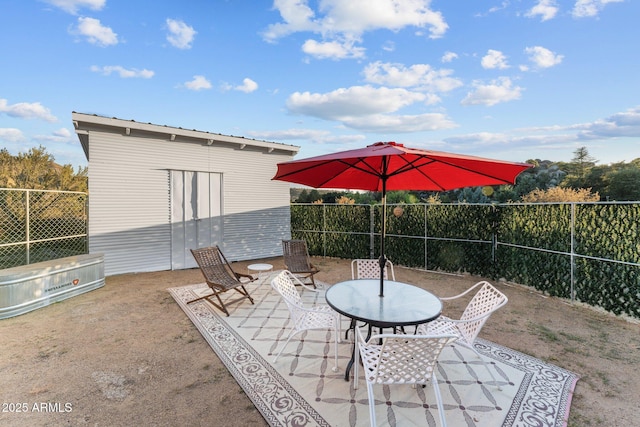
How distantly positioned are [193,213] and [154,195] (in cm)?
112

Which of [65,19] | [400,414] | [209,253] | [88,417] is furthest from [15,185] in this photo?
[400,414]

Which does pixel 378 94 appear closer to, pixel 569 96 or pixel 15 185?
pixel 569 96

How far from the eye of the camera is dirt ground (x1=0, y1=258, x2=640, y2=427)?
2.32m

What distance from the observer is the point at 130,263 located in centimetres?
735

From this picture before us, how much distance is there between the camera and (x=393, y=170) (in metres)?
3.59

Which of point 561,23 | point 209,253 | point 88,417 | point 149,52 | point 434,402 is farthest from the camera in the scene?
point 149,52

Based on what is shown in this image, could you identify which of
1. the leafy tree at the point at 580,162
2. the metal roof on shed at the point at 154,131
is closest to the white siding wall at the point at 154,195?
the metal roof on shed at the point at 154,131

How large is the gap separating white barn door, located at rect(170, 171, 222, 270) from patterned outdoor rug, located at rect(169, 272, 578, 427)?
495 centimetres

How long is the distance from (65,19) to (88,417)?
871cm

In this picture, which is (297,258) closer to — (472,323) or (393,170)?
(393,170)

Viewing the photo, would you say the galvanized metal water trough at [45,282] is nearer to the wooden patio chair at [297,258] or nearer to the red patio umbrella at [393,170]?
the wooden patio chair at [297,258]

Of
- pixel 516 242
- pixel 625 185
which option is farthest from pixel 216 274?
pixel 625 185

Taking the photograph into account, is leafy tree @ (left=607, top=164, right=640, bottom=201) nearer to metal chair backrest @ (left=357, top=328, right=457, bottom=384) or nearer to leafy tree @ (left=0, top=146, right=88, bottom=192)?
metal chair backrest @ (left=357, top=328, right=457, bottom=384)

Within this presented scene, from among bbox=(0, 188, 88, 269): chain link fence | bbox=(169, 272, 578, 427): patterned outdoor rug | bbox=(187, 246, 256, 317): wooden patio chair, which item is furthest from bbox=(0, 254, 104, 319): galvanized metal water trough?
bbox=(169, 272, 578, 427): patterned outdoor rug
